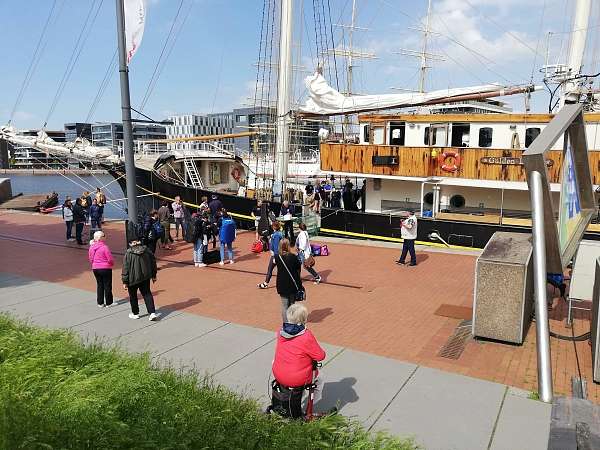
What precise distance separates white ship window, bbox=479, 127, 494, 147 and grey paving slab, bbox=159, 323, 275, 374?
1123cm

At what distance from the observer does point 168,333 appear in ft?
24.0

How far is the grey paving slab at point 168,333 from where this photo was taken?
6.76m

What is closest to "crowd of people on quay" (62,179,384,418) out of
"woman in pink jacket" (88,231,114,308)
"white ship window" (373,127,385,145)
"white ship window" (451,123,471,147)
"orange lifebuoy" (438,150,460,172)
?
"woman in pink jacket" (88,231,114,308)

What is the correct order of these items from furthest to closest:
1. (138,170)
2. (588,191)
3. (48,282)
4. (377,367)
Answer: (138,170)
(48,282)
(588,191)
(377,367)

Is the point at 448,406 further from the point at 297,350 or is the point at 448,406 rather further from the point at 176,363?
the point at 176,363

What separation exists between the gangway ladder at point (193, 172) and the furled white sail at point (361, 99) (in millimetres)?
6919

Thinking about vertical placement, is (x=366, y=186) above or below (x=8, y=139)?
below

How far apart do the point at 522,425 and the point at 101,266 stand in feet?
22.4

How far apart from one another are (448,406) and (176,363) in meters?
3.35

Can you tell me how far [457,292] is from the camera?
9.81m

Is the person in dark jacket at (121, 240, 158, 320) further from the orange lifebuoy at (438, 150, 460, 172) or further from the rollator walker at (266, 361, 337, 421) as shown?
the orange lifebuoy at (438, 150, 460, 172)

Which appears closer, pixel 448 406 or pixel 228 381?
pixel 448 406

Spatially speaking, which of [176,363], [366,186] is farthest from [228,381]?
[366,186]

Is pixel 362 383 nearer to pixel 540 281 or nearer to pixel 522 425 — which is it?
pixel 522 425
